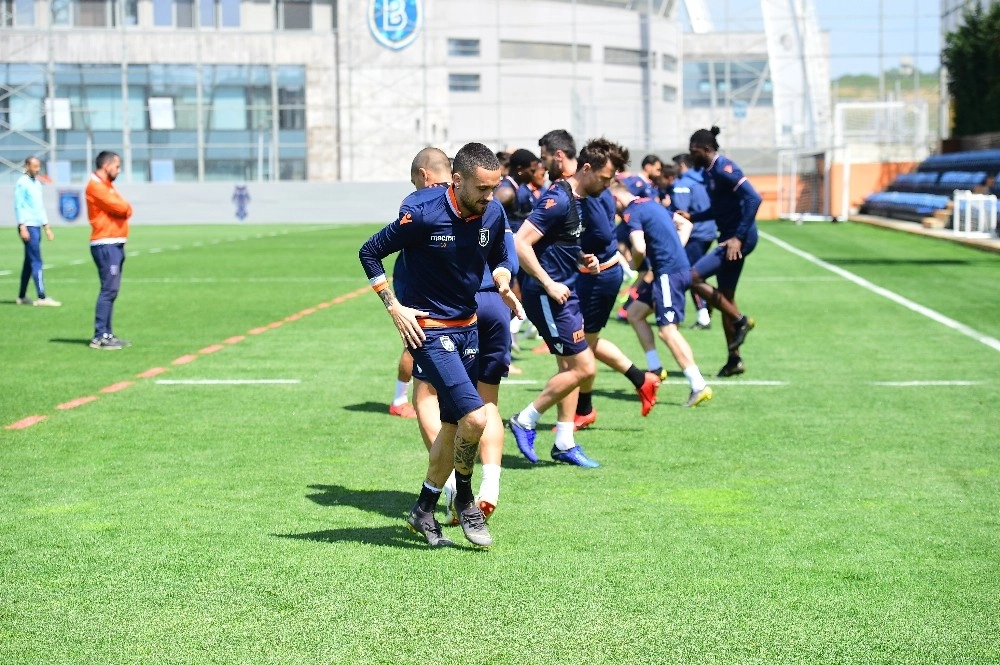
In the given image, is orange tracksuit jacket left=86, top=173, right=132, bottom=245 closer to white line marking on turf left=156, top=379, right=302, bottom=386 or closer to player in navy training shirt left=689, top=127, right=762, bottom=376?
white line marking on turf left=156, top=379, right=302, bottom=386

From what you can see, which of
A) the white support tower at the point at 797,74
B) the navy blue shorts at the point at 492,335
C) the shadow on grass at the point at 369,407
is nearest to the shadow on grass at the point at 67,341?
the shadow on grass at the point at 369,407

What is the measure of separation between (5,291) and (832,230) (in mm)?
26434

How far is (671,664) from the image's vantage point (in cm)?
494

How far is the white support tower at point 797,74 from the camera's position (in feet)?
182

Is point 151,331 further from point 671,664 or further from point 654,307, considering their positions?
point 671,664

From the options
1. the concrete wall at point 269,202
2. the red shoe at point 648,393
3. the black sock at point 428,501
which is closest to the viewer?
the black sock at point 428,501

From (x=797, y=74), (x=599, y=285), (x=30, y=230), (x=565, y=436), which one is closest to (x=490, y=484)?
(x=565, y=436)

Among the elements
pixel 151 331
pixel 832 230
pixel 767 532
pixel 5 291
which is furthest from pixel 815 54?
pixel 767 532

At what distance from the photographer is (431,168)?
24.6ft

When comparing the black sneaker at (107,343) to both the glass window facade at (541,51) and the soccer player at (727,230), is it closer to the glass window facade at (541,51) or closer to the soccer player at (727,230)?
the soccer player at (727,230)

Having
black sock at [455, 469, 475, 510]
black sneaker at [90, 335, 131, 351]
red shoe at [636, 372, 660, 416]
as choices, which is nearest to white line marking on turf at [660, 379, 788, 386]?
red shoe at [636, 372, 660, 416]

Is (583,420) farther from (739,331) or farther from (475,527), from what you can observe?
(475,527)

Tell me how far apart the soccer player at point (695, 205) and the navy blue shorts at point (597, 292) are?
6.71 metres

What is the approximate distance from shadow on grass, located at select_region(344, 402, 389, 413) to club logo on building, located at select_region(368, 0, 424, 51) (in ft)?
155
